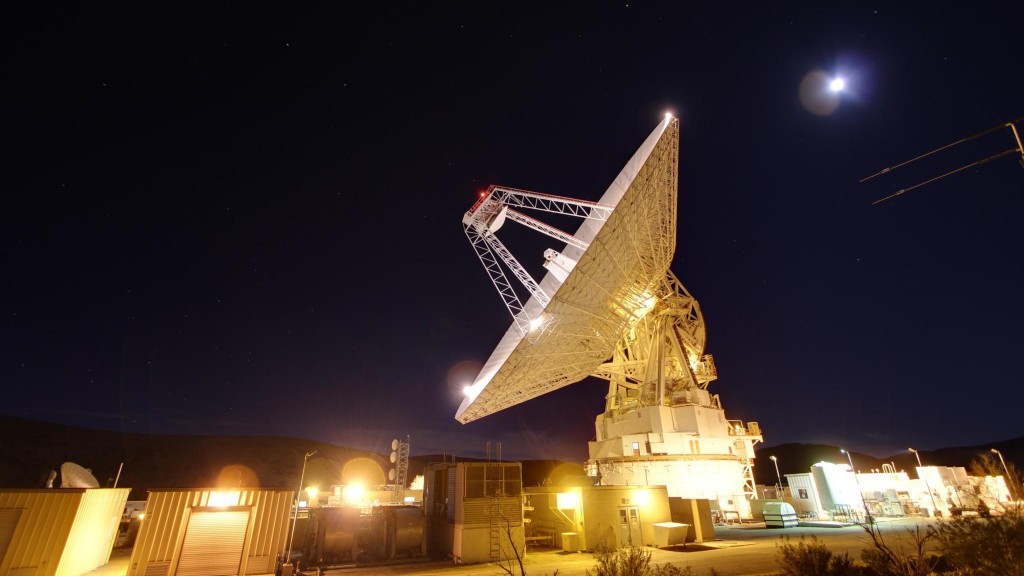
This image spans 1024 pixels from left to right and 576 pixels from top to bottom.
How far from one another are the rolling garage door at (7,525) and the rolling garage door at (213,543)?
17.9ft

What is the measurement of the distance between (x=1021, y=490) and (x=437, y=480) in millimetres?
30456

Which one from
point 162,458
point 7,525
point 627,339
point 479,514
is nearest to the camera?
point 7,525

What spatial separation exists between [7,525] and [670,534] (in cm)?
2980

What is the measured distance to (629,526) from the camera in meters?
27.3

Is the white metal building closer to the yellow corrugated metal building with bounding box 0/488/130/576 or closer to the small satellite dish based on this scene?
the yellow corrugated metal building with bounding box 0/488/130/576

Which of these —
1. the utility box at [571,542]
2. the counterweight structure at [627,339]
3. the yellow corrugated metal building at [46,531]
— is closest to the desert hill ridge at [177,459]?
the counterweight structure at [627,339]

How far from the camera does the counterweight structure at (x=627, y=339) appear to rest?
28031mm

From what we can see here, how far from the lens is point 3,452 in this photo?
95.6 m

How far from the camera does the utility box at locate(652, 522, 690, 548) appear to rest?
2648cm

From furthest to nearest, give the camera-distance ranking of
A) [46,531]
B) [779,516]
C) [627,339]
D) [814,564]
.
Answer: [627,339] → [779,516] → [46,531] → [814,564]

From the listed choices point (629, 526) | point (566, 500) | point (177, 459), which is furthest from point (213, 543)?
point (177, 459)

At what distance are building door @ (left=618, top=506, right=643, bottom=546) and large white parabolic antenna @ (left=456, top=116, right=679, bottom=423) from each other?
431 inches

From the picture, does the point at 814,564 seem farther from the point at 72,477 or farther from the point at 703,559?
the point at 72,477

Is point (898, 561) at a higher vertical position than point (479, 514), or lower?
lower
